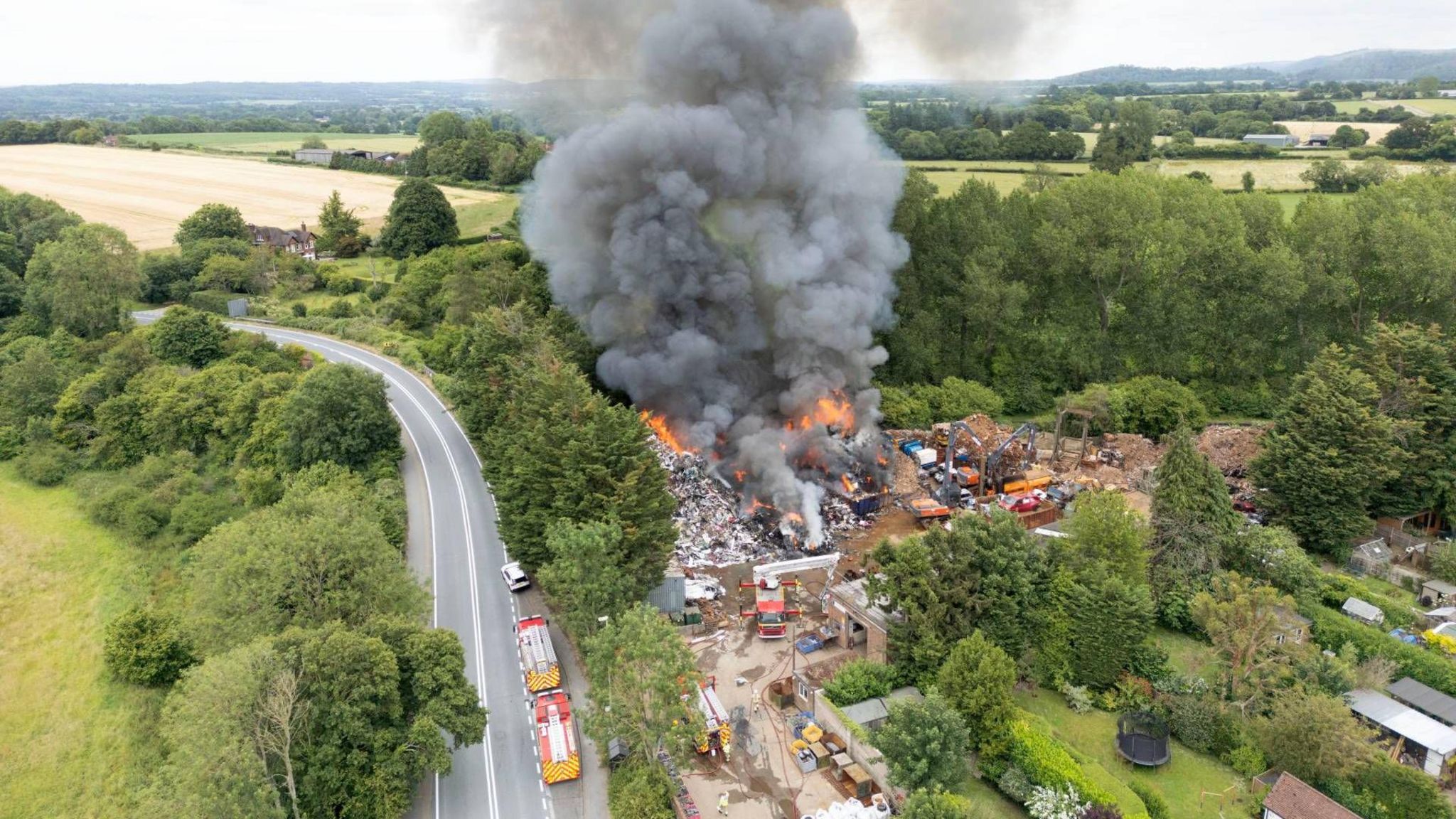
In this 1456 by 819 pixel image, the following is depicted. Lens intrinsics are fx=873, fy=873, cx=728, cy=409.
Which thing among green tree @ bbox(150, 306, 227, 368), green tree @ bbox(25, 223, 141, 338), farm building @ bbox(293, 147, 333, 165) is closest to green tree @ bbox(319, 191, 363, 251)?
green tree @ bbox(25, 223, 141, 338)

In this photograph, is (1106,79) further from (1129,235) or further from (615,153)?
(615,153)

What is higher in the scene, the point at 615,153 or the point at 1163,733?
the point at 615,153

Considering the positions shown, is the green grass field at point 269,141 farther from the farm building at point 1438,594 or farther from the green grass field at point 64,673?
the farm building at point 1438,594

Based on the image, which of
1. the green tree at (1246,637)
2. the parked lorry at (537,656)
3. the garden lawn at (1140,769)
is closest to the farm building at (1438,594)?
the green tree at (1246,637)

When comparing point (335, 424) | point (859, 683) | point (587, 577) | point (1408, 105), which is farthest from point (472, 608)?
point (1408, 105)

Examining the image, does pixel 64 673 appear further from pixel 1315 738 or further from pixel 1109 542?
pixel 1315 738

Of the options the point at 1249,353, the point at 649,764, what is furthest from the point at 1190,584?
the point at 1249,353

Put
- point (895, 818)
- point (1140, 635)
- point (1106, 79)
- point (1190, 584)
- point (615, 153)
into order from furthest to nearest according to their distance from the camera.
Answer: point (1106, 79), point (615, 153), point (1190, 584), point (1140, 635), point (895, 818)

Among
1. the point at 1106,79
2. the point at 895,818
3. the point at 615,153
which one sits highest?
the point at 1106,79
